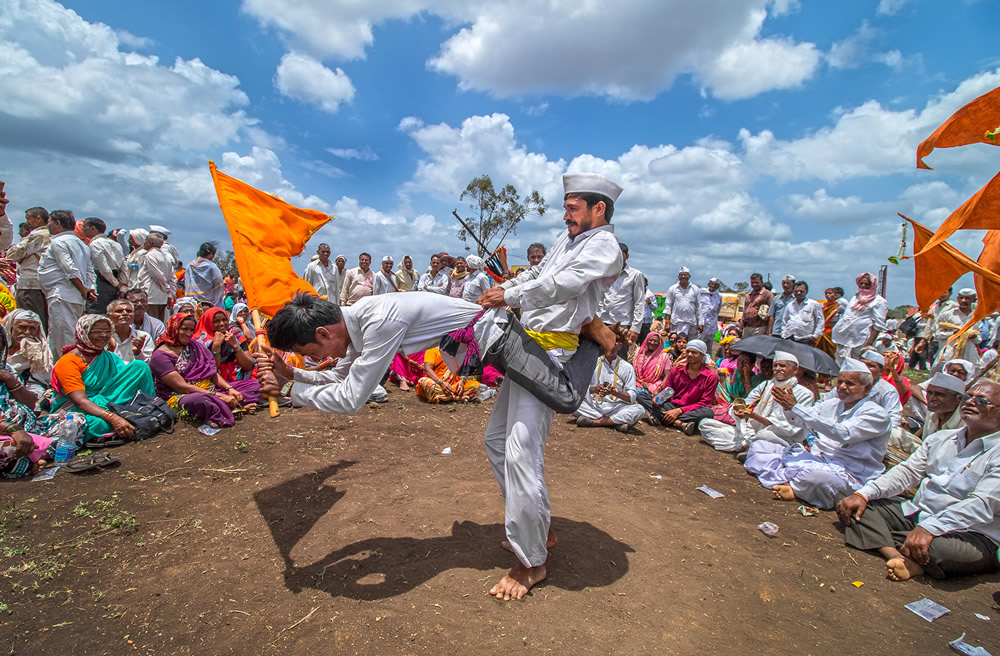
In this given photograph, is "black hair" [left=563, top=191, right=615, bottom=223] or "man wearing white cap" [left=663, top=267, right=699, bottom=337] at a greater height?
"black hair" [left=563, top=191, right=615, bottom=223]

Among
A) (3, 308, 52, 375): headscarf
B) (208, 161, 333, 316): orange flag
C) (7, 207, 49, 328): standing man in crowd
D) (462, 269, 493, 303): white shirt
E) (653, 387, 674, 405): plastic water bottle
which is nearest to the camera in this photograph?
(208, 161, 333, 316): orange flag

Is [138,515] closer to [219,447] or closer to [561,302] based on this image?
[219,447]

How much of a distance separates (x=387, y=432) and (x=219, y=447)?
165cm

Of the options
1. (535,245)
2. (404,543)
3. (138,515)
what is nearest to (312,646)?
(404,543)

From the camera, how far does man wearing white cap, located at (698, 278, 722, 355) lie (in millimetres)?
10117

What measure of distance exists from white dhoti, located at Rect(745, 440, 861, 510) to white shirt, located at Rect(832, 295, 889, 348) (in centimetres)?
443

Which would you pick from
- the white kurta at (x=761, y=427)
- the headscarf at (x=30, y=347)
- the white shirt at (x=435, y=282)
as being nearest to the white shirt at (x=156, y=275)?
the headscarf at (x=30, y=347)

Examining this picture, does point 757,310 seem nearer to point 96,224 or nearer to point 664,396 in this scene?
point 664,396

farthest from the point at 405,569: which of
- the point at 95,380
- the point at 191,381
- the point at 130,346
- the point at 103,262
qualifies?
the point at 103,262

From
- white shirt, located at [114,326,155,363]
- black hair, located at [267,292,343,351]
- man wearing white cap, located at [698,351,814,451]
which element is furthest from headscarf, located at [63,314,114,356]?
man wearing white cap, located at [698,351,814,451]

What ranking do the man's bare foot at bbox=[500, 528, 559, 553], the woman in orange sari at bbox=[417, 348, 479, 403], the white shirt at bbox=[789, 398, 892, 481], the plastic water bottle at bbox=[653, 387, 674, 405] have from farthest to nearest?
the woman in orange sari at bbox=[417, 348, 479, 403] < the plastic water bottle at bbox=[653, 387, 674, 405] < the white shirt at bbox=[789, 398, 892, 481] < the man's bare foot at bbox=[500, 528, 559, 553]

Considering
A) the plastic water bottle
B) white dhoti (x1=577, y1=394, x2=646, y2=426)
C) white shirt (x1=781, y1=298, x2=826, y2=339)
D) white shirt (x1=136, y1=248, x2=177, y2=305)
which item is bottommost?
white dhoti (x1=577, y1=394, x2=646, y2=426)

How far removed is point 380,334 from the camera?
2803 mm

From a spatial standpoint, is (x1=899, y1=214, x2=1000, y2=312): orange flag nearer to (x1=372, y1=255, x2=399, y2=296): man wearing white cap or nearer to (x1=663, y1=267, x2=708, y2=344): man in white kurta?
(x1=663, y1=267, x2=708, y2=344): man in white kurta
